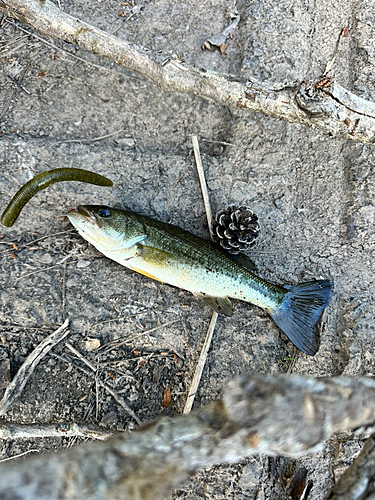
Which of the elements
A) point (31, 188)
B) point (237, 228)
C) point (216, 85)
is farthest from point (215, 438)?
point (216, 85)

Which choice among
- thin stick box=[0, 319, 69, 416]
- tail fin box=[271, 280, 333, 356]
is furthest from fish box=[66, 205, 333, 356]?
thin stick box=[0, 319, 69, 416]

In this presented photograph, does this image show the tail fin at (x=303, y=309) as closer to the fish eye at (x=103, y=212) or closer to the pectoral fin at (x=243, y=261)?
the pectoral fin at (x=243, y=261)

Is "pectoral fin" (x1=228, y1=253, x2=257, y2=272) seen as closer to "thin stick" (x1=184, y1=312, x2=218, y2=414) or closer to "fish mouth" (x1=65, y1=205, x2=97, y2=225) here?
"thin stick" (x1=184, y1=312, x2=218, y2=414)

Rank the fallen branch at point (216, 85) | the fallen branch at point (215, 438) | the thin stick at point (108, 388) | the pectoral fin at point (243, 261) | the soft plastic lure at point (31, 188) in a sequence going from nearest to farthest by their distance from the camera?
the fallen branch at point (215, 438), the fallen branch at point (216, 85), the soft plastic lure at point (31, 188), the thin stick at point (108, 388), the pectoral fin at point (243, 261)

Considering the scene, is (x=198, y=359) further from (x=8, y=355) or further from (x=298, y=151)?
(x=298, y=151)

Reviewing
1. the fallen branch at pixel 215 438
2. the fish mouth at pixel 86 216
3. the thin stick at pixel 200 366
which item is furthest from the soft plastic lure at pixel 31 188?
the fallen branch at pixel 215 438

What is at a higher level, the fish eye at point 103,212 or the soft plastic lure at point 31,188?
the soft plastic lure at point 31,188
